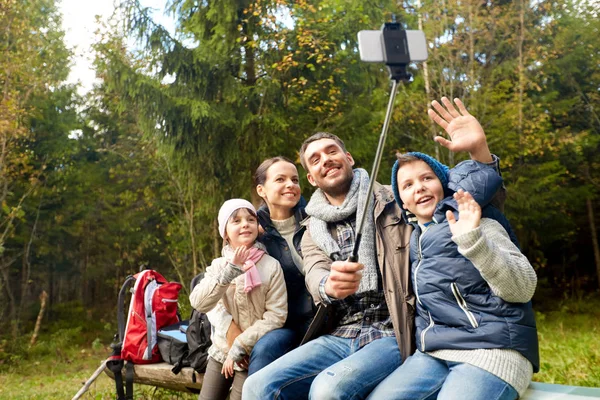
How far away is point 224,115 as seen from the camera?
934cm

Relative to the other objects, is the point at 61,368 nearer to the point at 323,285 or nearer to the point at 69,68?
the point at 69,68

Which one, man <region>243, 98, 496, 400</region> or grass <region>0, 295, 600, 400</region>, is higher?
man <region>243, 98, 496, 400</region>

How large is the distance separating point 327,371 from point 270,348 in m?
0.50

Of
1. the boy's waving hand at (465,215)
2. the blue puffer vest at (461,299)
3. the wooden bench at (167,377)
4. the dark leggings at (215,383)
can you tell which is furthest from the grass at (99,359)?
the boy's waving hand at (465,215)

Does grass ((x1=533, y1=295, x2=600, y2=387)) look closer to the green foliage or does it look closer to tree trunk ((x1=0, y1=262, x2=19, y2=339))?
the green foliage

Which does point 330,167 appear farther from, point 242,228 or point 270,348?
point 270,348

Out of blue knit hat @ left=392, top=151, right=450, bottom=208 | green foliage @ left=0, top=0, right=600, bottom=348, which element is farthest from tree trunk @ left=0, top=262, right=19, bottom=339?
blue knit hat @ left=392, top=151, right=450, bottom=208

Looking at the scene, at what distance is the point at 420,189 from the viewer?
8.18 feet

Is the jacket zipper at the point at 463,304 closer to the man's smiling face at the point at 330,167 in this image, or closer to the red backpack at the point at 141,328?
the man's smiling face at the point at 330,167

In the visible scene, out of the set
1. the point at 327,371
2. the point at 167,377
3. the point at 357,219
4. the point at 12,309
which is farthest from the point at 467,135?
the point at 12,309

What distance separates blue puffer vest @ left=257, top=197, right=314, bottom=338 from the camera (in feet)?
10.6

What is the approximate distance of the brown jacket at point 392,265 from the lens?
256cm

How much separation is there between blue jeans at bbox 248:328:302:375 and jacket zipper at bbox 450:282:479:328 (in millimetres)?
1055

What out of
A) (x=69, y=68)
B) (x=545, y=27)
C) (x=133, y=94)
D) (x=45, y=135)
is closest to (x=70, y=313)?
(x=45, y=135)
